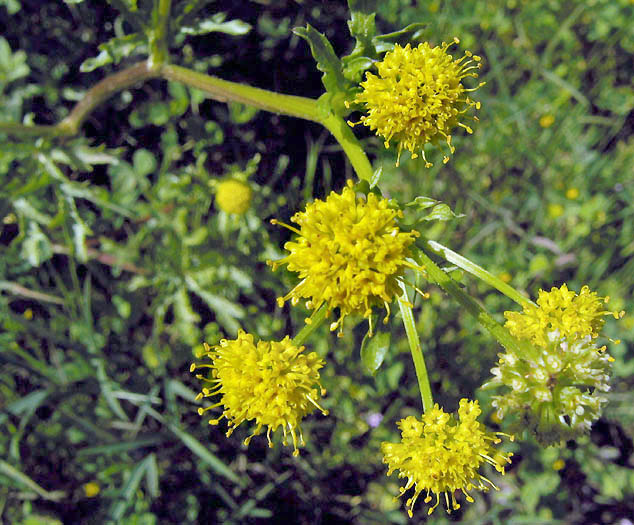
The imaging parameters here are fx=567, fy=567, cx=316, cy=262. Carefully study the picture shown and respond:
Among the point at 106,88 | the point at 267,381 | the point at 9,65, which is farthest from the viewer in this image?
the point at 9,65

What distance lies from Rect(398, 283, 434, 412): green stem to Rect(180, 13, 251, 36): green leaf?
138 cm

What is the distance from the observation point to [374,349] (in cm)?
217

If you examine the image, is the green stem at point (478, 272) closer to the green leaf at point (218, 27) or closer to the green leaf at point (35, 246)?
the green leaf at point (218, 27)

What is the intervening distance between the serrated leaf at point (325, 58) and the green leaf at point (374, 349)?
0.97m

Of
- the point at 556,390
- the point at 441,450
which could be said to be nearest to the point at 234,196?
the point at 441,450

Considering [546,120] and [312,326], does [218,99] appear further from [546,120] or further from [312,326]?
[546,120]

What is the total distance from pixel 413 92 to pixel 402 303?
0.78m

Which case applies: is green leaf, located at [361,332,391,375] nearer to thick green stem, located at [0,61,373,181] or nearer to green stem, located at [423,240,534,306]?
green stem, located at [423,240,534,306]

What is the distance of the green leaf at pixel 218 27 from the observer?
8.35ft

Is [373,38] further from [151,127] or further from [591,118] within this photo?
[591,118]

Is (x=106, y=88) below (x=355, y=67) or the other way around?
below

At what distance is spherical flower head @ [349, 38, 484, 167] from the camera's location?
6.79ft

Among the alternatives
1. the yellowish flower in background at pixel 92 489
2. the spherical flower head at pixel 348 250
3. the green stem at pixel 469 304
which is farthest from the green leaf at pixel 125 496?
the green stem at pixel 469 304

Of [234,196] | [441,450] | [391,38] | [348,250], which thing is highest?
[391,38]
